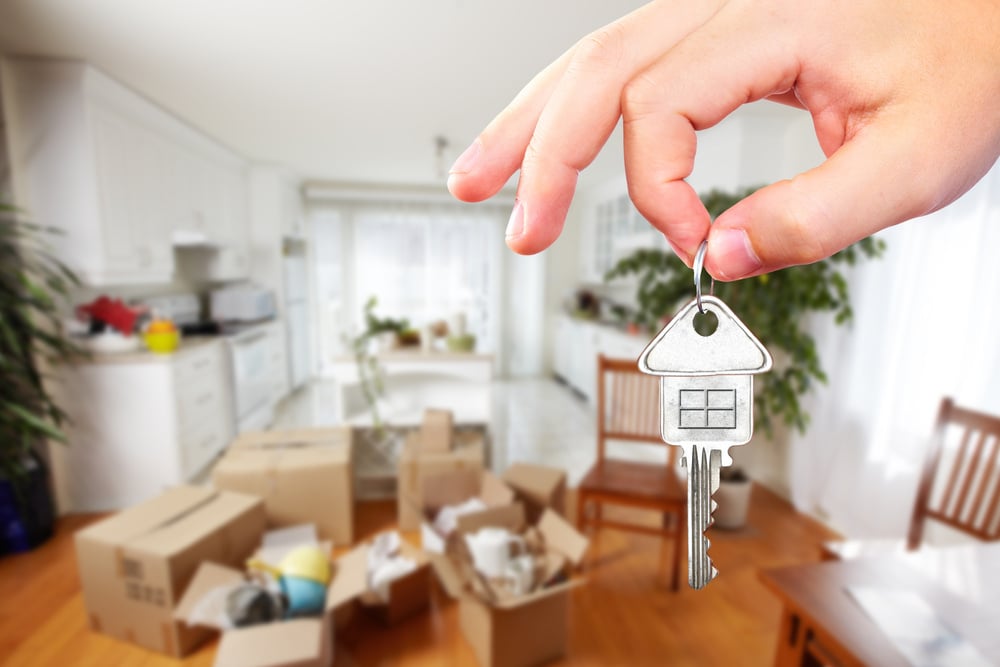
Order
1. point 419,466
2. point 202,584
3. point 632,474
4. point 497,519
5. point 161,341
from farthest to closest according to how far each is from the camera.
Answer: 1. point 161,341
2. point 419,466
3. point 632,474
4. point 497,519
5. point 202,584

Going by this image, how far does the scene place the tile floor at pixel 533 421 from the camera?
123 inches

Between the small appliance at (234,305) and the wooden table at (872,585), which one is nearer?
the wooden table at (872,585)

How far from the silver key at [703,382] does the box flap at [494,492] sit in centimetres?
165

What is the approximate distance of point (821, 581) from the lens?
963 mm

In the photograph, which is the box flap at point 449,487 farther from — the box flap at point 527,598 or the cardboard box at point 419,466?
the box flap at point 527,598

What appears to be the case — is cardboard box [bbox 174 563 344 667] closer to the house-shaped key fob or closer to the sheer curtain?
the house-shaped key fob

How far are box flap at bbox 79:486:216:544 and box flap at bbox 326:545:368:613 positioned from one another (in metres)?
0.64

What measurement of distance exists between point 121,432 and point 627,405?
2.63 meters

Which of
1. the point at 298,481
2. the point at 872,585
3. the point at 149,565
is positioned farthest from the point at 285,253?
the point at 872,585

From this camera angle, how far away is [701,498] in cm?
28

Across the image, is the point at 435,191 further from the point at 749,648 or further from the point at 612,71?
the point at 612,71

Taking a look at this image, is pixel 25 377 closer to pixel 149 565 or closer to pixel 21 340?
pixel 21 340

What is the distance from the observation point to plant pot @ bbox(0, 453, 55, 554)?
2020mm

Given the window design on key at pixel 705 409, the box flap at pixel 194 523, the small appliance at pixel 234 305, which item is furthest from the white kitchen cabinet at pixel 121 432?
the window design on key at pixel 705 409
